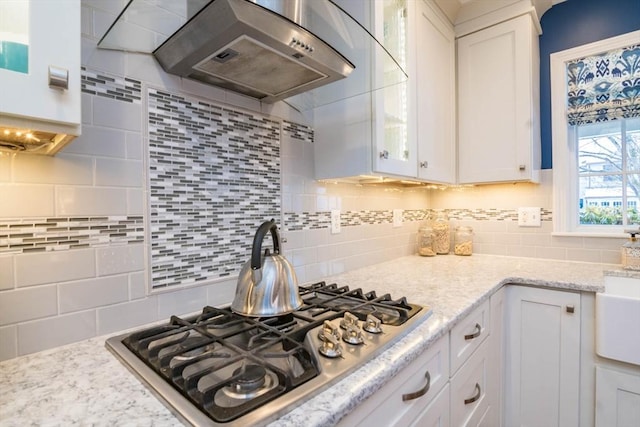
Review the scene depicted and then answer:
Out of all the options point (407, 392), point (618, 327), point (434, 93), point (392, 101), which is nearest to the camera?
point (407, 392)

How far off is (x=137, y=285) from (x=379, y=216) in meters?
1.32

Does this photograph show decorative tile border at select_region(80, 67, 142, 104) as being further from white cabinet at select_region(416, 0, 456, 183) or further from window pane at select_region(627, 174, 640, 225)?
window pane at select_region(627, 174, 640, 225)

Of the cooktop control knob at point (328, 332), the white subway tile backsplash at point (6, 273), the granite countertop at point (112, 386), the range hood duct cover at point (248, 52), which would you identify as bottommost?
the granite countertop at point (112, 386)

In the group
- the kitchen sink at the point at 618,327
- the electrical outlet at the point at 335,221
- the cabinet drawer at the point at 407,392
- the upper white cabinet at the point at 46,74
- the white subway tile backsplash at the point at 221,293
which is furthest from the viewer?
the electrical outlet at the point at 335,221

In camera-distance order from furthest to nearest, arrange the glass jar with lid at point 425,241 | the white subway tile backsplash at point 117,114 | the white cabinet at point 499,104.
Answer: the glass jar with lid at point 425,241
the white cabinet at point 499,104
the white subway tile backsplash at point 117,114

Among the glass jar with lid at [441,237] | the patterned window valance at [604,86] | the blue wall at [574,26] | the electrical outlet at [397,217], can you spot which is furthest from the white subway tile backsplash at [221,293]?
the patterned window valance at [604,86]

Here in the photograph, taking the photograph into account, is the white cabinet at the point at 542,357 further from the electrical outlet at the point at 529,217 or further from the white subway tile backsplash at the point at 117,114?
the white subway tile backsplash at the point at 117,114

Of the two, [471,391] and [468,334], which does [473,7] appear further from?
[471,391]

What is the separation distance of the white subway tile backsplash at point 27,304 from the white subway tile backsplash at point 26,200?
0.58 ft

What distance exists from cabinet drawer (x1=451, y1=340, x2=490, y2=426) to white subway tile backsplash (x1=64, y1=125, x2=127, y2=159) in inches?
47.8

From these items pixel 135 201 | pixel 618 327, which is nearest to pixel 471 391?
pixel 618 327

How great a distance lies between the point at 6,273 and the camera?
0.75 meters

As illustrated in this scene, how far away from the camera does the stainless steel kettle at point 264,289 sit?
91 cm

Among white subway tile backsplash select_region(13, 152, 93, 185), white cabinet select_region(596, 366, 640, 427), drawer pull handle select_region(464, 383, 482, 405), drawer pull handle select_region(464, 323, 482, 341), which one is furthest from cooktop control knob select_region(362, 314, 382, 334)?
white cabinet select_region(596, 366, 640, 427)
